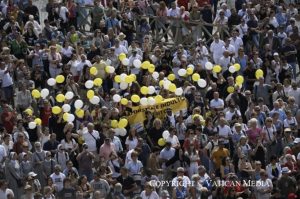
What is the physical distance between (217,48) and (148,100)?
4.32m

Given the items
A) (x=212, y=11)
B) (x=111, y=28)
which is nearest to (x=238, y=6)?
(x=212, y=11)

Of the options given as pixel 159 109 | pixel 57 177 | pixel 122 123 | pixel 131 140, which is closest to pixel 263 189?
pixel 131 140

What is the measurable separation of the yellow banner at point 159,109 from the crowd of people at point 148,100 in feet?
0.21

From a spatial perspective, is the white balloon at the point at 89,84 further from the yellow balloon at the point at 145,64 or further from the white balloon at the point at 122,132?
A: the white balloon at the point at 122,132

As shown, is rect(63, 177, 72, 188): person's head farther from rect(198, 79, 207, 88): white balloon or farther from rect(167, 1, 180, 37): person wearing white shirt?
rect(167, 1, 180, 37): person wearing white shirt

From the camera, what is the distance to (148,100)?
1577 inches

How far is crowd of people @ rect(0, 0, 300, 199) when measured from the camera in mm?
36938

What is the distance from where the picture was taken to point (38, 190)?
36.3 meters

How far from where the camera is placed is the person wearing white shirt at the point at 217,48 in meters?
43.5

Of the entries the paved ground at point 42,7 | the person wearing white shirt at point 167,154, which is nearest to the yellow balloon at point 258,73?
the person wearing white shirt at point 167,154

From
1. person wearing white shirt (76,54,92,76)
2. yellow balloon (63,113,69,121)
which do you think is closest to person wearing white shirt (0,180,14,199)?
yellow balloon (63,113,69,121)

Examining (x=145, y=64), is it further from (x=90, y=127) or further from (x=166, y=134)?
(x=90, y=127)

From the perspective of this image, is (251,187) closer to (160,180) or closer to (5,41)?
(160,180)

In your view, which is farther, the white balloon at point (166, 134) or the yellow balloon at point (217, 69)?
the yellow balloon at point (217, 69)
